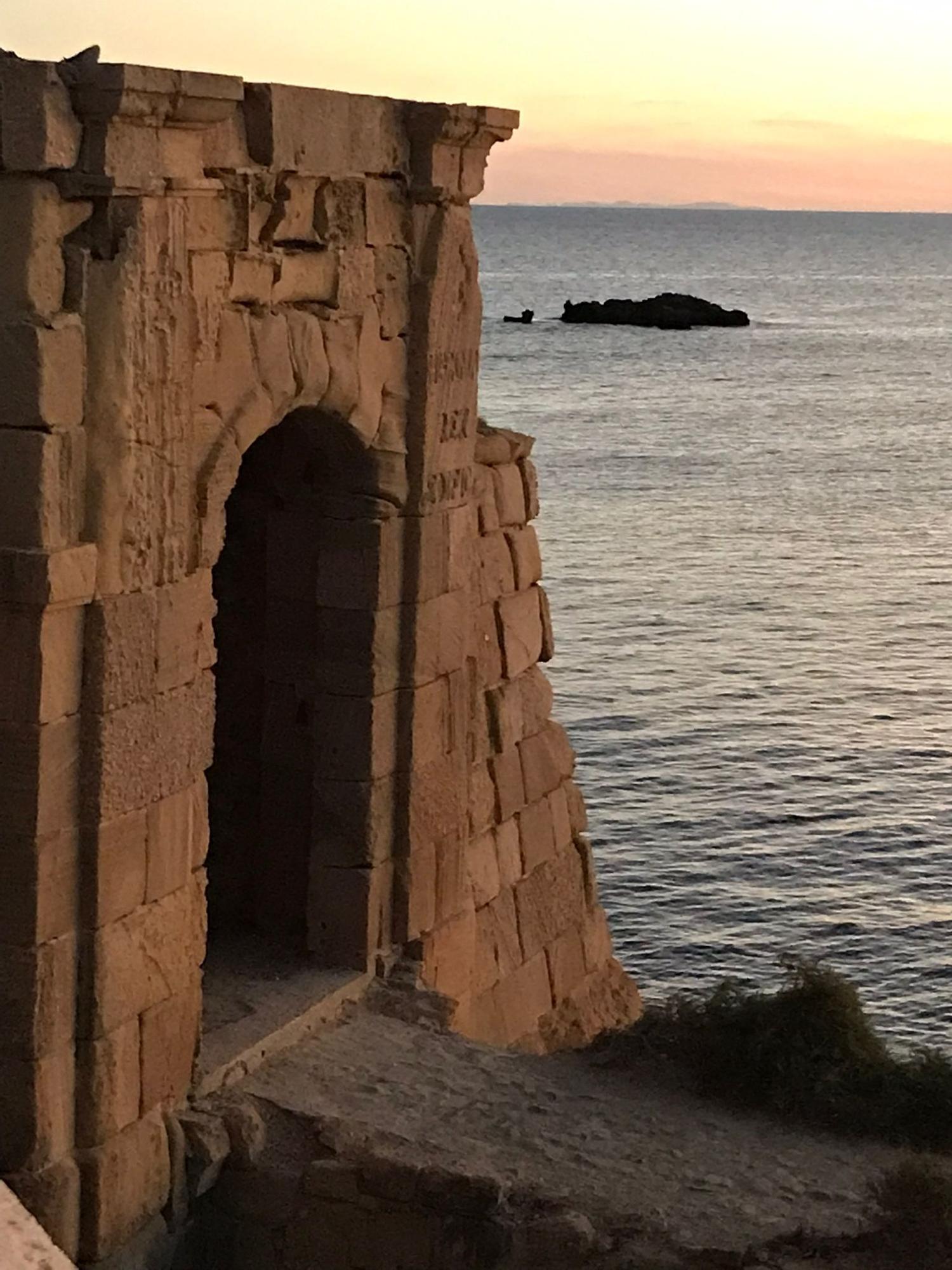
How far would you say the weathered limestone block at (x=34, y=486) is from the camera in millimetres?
8258

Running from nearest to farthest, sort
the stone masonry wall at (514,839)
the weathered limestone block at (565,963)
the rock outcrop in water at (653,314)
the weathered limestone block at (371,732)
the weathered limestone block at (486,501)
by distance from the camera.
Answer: the weathered limestone block at (371,732), the stone masonry wall at (514,839), the weathered limestone block at (486,501), the weathered limestone block at (565,963), the rock outcrop in water at (653,314)

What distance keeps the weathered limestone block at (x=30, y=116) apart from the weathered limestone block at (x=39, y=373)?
61 centimetres

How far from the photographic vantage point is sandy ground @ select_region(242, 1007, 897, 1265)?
8.99 metres

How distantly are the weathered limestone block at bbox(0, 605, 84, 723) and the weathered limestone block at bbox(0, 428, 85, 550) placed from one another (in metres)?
Result: 0.28

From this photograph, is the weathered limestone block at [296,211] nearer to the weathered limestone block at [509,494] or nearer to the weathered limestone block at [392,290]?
the weathered limestone block at [392,290]

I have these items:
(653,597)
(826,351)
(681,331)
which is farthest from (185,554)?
(681,331)

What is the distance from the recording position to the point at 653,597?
32.2 meters

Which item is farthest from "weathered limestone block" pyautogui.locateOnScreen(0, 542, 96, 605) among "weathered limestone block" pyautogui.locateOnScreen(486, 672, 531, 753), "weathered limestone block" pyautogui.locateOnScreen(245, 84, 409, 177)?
"weathered limestone block" pyautogui.locateOnScreen(486, 672, 531, 753)

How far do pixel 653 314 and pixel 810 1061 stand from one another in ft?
282

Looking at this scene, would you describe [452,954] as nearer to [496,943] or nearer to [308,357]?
[496,943]

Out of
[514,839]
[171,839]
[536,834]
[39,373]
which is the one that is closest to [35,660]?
[39,373]

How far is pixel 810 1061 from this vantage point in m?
10.2

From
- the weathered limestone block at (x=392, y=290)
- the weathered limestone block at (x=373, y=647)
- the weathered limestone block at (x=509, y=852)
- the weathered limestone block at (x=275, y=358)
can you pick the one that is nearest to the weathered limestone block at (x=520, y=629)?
the weathered limestone block at (x=509, y=852)

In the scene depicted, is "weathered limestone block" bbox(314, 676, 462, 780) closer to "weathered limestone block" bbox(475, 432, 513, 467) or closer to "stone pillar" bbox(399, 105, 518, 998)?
"stone pillar" bbox(399, 105, 518, 998)
